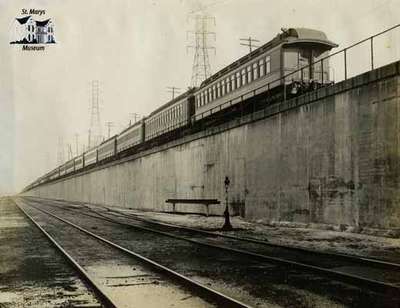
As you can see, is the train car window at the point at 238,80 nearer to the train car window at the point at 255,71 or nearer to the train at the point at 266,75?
the train at the point at 266,75

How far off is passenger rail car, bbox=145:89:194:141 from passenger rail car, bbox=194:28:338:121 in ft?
28.6

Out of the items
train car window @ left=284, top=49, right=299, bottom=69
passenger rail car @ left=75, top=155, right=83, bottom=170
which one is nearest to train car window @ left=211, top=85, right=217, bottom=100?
train car window @ left=284, top=49, right=299, bottom=69

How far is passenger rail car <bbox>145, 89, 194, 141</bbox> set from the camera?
124ft

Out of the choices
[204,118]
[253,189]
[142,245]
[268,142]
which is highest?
[204,118]

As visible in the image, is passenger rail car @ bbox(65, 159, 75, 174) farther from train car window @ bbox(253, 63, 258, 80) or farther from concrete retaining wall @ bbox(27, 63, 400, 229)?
train car window @ bbox(253, 63, 258, 80)

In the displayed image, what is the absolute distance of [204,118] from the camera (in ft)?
110

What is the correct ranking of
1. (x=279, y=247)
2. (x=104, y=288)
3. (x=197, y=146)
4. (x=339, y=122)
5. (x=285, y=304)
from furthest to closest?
(x=197, y=146)
(x=339, y=122)
(x=279, y=247)
(x=104, y=288)
(x=285, y=304)

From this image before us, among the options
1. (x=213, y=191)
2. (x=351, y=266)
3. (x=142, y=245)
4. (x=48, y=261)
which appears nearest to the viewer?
(x=351, y=266)

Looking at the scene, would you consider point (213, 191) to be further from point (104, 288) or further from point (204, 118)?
point (104, 288)

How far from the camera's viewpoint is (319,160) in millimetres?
18750

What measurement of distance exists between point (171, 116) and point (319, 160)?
24.7 metres

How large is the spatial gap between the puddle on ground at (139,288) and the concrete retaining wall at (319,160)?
7907 millimetres

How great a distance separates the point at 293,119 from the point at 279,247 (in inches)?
289

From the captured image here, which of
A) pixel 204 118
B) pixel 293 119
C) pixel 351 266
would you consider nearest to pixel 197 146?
pixel 204 118
